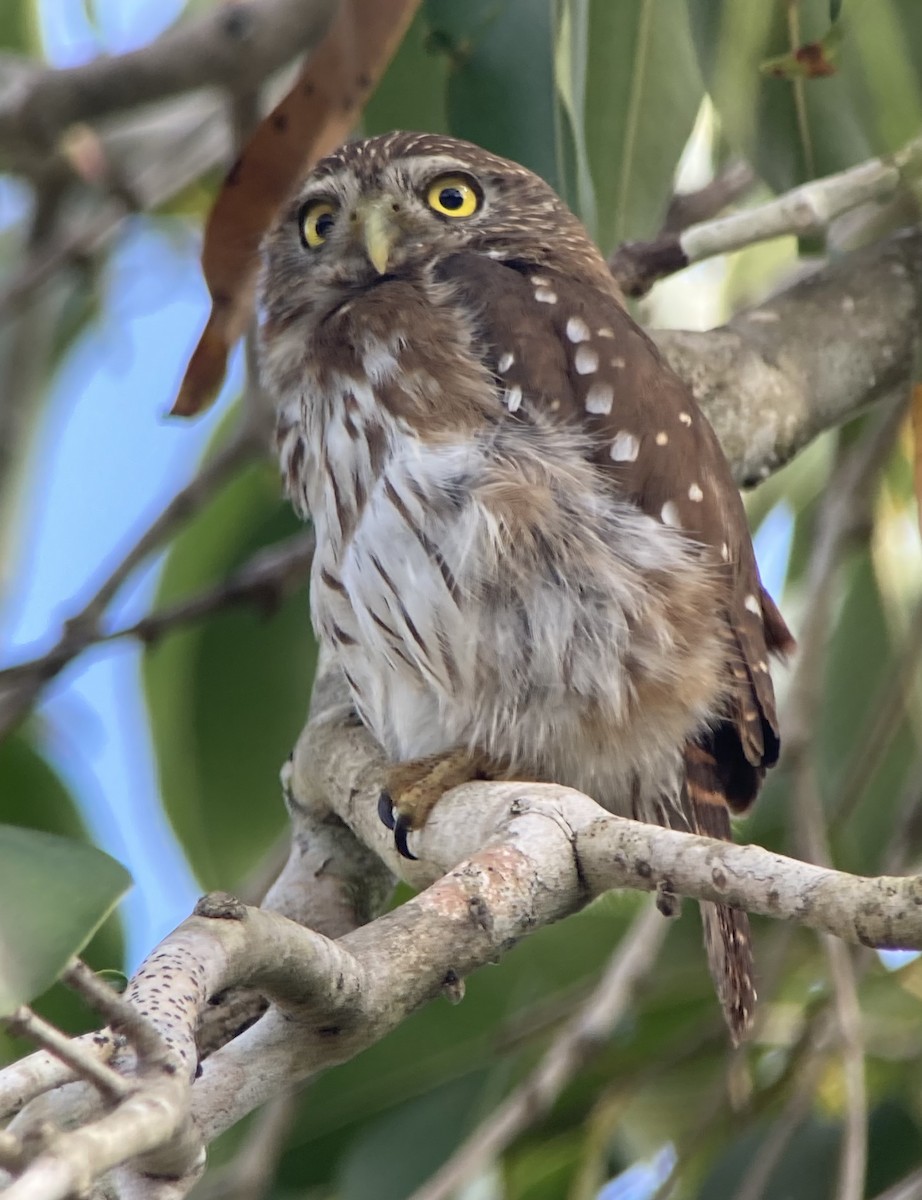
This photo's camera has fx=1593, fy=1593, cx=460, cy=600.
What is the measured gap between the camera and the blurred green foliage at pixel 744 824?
9.37ft

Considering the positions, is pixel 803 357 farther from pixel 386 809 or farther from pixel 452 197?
pixel 386 809

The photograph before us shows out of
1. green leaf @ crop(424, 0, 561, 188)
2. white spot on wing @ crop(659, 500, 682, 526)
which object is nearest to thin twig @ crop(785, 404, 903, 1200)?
white spot on wing @ crop(659, 500, 682, 526)

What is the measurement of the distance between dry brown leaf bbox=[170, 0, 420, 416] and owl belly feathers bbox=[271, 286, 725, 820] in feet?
1.21

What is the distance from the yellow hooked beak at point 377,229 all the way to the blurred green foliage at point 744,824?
220 millimetres

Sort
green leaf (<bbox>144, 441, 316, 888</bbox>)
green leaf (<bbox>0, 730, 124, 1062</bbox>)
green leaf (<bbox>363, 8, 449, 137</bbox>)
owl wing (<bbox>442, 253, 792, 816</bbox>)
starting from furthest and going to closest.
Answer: green leaf (<bbox>144, 441, 316, 888</bbox>) → green leaf (<bbox>0, 730, 124, 1062</bbox>) → green leaf (<bbox>363, 8, 449, 137</bbox>) → owl wing (<bbox>442, 253, 792, 816</bbox>)

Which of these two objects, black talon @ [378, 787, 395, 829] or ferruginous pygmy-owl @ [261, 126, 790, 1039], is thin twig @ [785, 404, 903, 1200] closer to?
ferruginous pygmy-owl @ [261, 126, 790, 1039]

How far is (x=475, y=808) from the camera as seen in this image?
2322 millimetres

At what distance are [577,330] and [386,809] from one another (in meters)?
Answer: 0.93

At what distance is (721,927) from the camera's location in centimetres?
261

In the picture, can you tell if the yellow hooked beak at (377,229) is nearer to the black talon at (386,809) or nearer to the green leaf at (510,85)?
the green leaf at (510,85)

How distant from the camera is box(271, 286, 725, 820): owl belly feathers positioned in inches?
106

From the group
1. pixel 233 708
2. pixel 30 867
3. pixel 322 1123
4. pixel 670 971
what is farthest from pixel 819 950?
pixel 30 867

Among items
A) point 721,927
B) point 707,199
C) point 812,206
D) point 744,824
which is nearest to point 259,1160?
point 721,927

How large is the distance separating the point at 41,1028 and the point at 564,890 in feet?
2.94
